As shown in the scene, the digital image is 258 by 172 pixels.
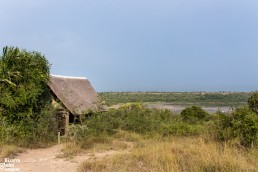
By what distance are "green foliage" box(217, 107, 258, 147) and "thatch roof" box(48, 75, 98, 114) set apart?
6339 mm

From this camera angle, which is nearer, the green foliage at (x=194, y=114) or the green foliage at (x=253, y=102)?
the green foliage at (x=253, y=102)

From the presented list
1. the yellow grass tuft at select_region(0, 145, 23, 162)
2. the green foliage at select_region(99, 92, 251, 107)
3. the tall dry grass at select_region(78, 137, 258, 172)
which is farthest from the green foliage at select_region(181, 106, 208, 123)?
the green foliage at select_region(99, 92, 251, 107)

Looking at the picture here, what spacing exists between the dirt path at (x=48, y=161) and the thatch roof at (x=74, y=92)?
3.20 meters

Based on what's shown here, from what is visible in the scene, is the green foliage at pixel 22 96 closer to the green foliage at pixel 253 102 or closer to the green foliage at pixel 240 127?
the green foliage at pixel 240 127

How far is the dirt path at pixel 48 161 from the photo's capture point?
307 inches

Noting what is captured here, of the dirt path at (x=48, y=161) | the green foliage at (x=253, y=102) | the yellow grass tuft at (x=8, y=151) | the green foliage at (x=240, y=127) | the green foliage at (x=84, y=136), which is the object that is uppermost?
the green foliage at (x=253, y=102)

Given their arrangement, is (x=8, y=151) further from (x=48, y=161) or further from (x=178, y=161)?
(x=178, y=161)

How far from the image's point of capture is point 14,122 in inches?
457

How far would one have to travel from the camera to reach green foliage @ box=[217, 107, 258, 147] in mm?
9336

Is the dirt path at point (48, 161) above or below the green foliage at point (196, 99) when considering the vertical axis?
below

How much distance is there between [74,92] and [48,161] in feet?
21.3

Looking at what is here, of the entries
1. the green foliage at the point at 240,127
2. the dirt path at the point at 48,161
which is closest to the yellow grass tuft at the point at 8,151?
the dirt path at the point at 48,161

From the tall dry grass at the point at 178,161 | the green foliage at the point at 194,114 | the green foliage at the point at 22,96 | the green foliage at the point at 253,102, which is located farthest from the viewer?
the green foliage at the point at 194,114

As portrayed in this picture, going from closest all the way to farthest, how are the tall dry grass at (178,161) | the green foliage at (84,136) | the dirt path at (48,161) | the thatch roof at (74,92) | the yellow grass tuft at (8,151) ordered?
the tall dry grass at (178,161), the dirt path at (48,161), the yellow grass tuft at (8,151), the green foliage at (84,136), the thatch roof at (74,92)
